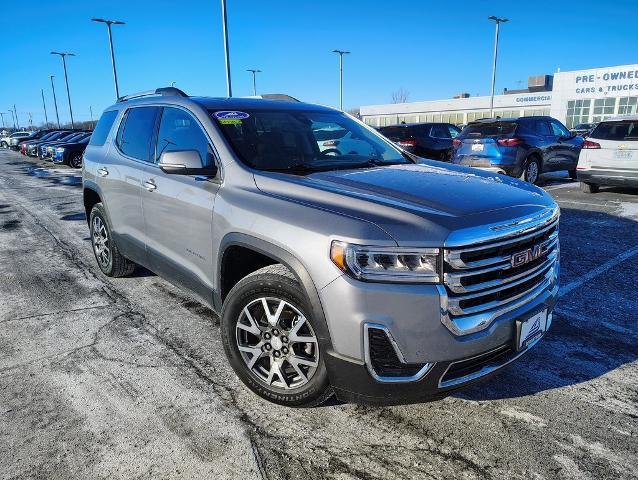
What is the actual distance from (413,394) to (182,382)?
1.57 m

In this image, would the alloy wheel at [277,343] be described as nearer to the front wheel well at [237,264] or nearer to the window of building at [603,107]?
the front wheel well at [237,264]

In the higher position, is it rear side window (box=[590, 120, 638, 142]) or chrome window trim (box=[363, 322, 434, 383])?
rear side window (box=[590, 120, 638, 142])

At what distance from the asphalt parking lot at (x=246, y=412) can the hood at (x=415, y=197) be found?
44.2 inches

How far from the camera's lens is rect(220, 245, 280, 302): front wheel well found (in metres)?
2.96

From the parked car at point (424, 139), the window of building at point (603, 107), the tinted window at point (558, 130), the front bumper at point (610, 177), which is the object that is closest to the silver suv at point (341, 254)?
the front bumper at point (610, 177)

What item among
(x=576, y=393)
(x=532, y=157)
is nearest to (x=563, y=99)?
(x=532, y=157)

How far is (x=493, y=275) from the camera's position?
7.82 feet

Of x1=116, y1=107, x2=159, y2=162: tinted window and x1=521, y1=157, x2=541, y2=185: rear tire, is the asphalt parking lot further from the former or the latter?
x1=521, y1=157, x2=541, y2=185: rear tire

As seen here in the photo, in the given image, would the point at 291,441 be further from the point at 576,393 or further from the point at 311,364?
the point at 576,393

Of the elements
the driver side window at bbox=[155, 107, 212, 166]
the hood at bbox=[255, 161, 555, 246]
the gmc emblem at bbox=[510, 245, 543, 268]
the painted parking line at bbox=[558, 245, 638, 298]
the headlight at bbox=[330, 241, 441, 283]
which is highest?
the driver side window at bbox=[155, 107, 212, 166]

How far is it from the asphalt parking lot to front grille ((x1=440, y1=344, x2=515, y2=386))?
40cm

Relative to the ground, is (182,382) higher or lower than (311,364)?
lower

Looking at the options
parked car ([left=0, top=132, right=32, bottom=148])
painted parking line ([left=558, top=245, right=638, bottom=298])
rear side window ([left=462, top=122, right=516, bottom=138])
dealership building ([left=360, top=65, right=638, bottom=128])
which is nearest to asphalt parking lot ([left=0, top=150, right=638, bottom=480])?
painted parking line ([left=558, top=245, right=638, bottom=298])

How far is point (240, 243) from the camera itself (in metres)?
2.83
